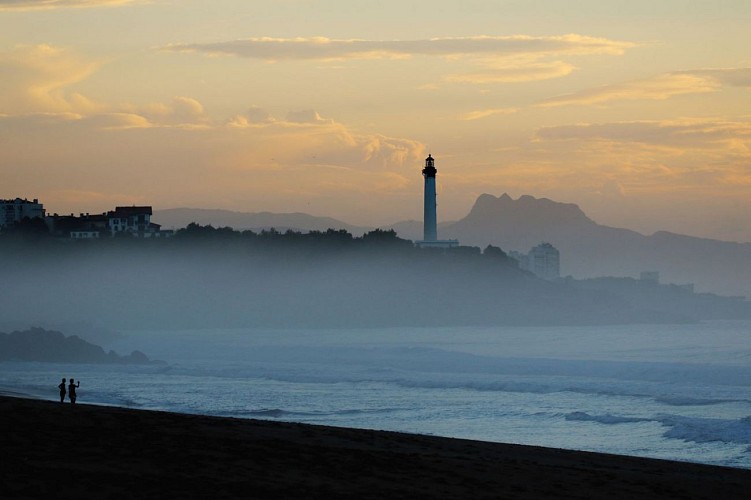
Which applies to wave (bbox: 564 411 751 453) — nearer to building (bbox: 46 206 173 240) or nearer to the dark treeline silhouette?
the dark treeline silhouette

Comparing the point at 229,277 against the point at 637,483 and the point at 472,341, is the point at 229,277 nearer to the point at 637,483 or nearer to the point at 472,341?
the point at 472,341

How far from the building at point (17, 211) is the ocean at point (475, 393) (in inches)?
3345

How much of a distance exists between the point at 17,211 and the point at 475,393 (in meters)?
126

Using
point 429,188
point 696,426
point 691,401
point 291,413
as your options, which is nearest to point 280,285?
point 429,188

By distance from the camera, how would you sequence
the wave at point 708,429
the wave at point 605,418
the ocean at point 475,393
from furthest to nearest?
1. the wave at point 605,418
2. the ocean at point 475,393
3. the wave at point 708,429

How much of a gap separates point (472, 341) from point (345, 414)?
235 feet

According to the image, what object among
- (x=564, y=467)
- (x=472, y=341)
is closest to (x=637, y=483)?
(x=564, y=467)

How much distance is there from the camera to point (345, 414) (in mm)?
33750

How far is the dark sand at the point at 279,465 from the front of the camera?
15.0m

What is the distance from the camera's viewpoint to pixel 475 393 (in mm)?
43625

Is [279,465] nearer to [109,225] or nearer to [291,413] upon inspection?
[291,413]

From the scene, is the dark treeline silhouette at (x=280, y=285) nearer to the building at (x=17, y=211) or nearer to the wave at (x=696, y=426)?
the building at (x=17, y=211)

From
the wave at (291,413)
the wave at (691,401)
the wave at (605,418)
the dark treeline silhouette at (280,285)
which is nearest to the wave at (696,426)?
the wave at (605,418)

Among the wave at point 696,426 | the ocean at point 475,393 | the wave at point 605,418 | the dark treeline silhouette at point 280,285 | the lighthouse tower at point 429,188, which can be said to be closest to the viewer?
the wave at point 696,426
